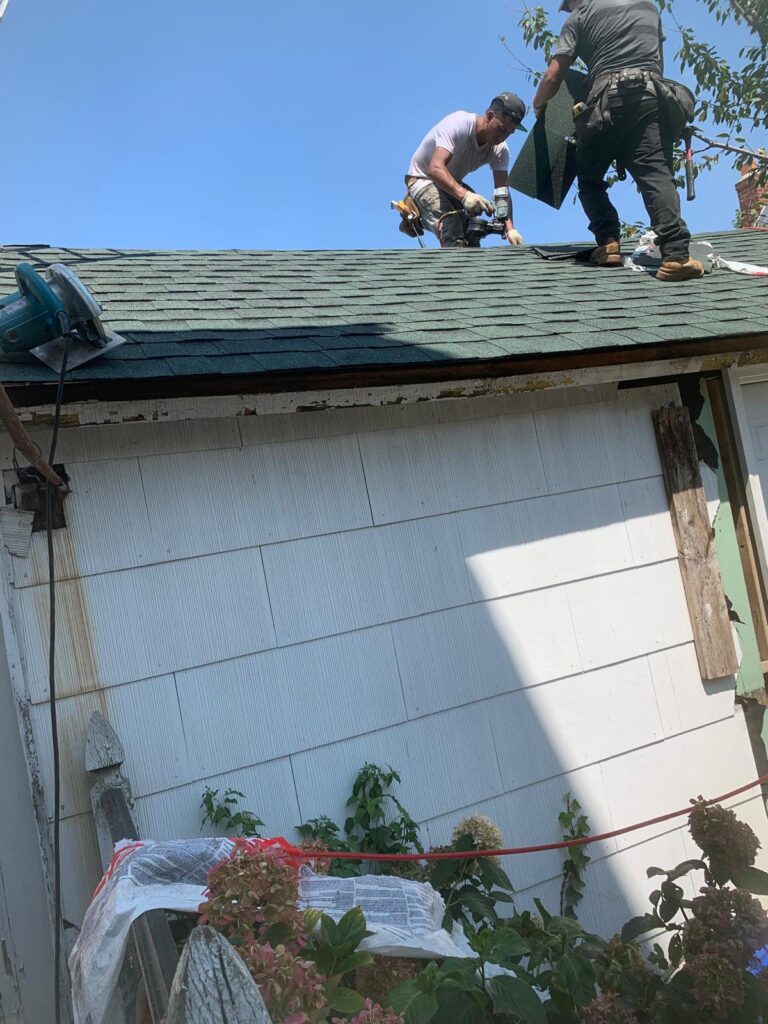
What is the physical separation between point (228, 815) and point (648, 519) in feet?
7.87

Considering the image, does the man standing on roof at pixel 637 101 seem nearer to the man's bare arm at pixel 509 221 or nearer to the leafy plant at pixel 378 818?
the man's bare arm at pixel 509 221

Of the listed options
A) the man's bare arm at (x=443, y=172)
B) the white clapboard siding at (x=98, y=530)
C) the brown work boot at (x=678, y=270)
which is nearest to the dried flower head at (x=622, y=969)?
the white clapboard siding at (x=98, y=530)

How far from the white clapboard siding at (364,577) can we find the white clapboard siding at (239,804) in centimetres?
51

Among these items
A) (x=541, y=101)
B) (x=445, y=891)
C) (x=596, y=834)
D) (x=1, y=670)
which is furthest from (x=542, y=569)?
(x=541, y=101)

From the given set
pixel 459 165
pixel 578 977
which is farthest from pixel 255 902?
pixel 459 165

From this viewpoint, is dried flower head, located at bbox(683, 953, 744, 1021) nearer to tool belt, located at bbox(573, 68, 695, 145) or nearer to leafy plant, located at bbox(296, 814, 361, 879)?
leafy plant, located at bbox(296, 814, 361, 879)

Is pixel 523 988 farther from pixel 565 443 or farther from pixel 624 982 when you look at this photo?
pixel 565 443

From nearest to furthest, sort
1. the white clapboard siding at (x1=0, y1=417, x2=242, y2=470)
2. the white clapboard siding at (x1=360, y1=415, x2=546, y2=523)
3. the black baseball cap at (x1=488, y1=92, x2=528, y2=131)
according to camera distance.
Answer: the white clapboard siding at (x1=0, y1=417, x2=242, y2=470)
the white clapboard siding at (x1=360, y1=415, x2=546, y2=523)
the black baseball cap at (x1=488, y1=92, x2=528, y2=131)

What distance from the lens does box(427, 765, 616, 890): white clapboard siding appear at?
358 centimetres

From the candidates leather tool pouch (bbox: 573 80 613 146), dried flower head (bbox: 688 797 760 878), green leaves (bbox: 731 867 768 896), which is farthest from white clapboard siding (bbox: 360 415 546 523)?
leather tool pouch (bbox: 573 80 613 146)

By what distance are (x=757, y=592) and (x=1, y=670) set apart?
3.57 m

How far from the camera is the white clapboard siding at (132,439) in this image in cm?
310

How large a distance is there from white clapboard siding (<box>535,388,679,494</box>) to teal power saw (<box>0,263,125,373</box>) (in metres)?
2.04

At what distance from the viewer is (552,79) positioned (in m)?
5.58
